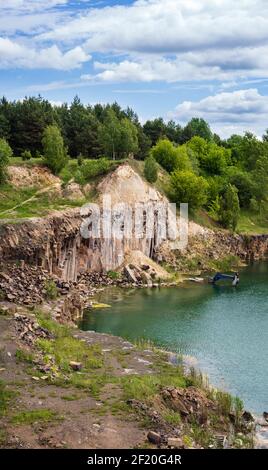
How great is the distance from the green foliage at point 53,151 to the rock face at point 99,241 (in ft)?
22.2

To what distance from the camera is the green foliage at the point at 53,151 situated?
91.4 metres

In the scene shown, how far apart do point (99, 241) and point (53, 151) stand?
15822mm

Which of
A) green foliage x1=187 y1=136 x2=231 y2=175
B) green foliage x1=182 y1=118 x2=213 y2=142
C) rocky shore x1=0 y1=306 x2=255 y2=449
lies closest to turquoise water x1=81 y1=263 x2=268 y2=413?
rocky shore x1=0 y1=306 x2=255 y2=449

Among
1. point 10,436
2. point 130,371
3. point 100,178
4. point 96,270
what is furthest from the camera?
point 100,178

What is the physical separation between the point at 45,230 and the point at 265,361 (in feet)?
105

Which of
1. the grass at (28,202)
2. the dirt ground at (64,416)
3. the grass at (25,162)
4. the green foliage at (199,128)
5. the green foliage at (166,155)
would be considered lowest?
the dirt ground at (64,416)

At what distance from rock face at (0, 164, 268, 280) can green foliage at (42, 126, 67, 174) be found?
6.77 metres

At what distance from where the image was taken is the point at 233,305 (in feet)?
244

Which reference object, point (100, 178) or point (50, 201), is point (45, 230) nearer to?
point (50, 201)

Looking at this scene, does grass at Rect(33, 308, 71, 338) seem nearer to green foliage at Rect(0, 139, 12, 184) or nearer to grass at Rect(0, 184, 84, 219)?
grass at Rect(0, 184, 84, 219)

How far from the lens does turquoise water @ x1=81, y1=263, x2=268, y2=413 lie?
4925 centimetres

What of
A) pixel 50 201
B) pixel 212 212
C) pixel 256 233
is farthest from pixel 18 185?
pixel 256 233
